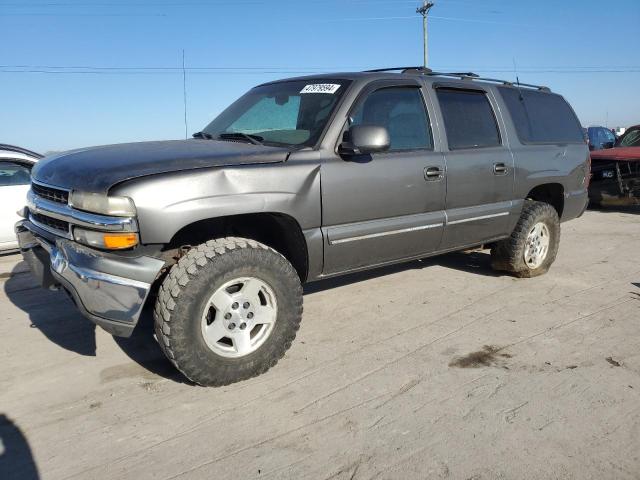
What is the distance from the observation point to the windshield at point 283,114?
12.1ft

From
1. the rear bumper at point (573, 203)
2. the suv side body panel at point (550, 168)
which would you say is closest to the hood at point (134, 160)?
the suv side body panel at point (550, 168)

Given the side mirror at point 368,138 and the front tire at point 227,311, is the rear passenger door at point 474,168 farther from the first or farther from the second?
the front tire at point 227,311

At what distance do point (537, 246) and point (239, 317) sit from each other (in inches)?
141

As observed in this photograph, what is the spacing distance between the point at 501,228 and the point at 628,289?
1359 mm

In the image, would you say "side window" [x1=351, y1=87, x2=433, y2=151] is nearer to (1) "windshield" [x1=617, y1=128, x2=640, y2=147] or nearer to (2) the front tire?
(2) the front tire

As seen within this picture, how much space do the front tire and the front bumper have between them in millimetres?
150

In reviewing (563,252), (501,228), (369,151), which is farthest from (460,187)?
(563,252)

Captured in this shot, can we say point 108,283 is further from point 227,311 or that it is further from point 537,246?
point 537,246

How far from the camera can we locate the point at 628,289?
5031mm

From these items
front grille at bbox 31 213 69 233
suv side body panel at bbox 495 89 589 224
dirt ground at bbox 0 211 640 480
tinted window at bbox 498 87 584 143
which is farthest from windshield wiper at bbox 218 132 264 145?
tinted window at bbox 498 87 584 143

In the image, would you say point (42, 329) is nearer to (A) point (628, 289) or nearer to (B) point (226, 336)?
(B) point (226, 336)

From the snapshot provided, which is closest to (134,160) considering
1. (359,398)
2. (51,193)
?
(51,193)

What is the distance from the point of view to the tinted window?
5.11 m

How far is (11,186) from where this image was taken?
6391 mm
